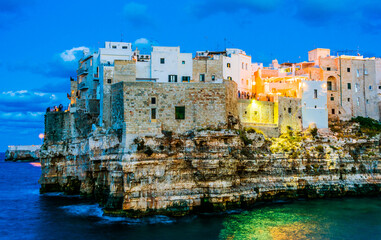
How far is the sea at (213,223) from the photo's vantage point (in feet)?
93.2

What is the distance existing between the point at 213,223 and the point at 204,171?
15.4 feet

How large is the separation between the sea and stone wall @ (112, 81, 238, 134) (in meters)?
7.96

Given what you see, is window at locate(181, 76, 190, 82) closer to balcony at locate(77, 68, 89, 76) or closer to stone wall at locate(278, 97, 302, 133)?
stone wall at locate(278, 97, 302, 133)

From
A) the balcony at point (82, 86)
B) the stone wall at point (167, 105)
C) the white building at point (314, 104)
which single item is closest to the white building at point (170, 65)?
the stone wall at point (167, 105)

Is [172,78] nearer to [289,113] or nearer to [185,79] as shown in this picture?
[185,79]

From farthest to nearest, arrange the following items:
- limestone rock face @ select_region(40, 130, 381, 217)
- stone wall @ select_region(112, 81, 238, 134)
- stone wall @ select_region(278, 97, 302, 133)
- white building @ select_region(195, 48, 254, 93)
A: 1. white building @ select_region(195, 48, 254, 93)
2. stone wall @ select_region(278, 97, 302, 133)
3. stone wall @ select_region(112, 81, 238, 134)
4. limestone rock face @ select_region(40, 130, 381, 217)

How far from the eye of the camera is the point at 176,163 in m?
33.0

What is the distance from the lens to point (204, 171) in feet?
109

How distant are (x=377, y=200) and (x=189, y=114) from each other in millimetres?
22654

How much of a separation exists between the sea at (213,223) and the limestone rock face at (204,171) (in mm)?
1410

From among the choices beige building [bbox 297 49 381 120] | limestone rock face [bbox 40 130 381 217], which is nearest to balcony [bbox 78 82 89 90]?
limestone rock face [bbox 40 130 381 217]

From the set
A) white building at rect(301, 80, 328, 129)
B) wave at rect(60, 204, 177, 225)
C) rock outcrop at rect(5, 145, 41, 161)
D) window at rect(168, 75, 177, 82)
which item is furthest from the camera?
rock outcrop at rect(5, 145, 41, 161)

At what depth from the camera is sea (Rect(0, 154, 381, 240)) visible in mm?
28406

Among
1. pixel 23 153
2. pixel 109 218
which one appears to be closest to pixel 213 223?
pixel 109 218
